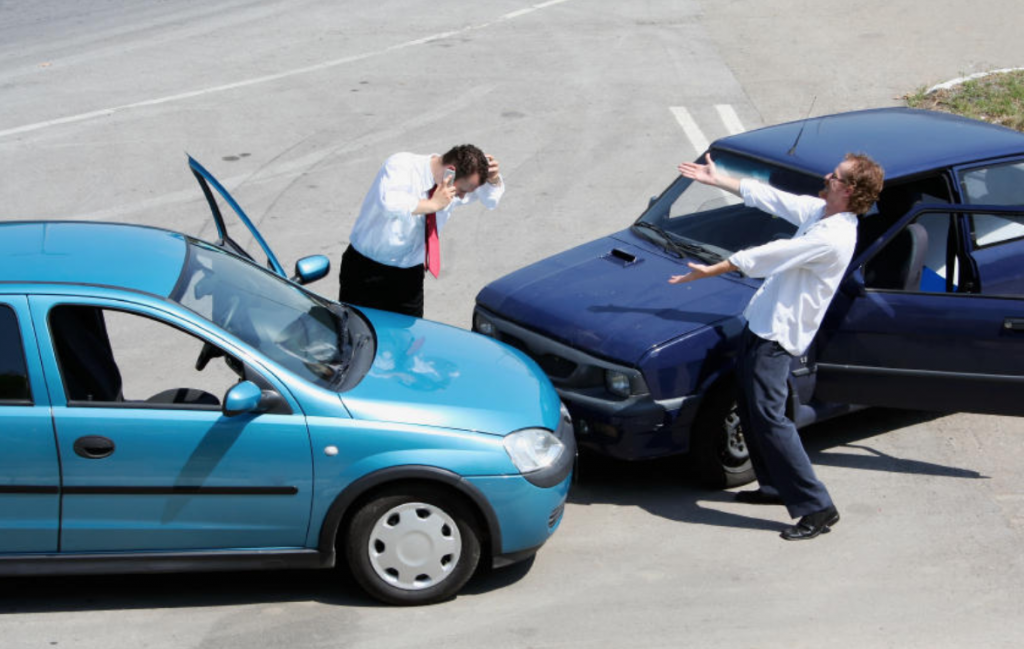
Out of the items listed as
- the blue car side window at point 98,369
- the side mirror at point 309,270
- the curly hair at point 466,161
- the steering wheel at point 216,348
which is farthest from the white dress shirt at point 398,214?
the steering wheel at point 216,348

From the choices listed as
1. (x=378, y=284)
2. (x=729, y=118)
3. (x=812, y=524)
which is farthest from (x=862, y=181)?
(x=729, y=118)

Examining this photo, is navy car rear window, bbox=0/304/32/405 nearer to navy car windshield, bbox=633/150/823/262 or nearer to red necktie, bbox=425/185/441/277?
red necktie, bbox=425/185/441/277

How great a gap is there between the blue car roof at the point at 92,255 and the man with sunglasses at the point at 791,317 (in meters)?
2.67

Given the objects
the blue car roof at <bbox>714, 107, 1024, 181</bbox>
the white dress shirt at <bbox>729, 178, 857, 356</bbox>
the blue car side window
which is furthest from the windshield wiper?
the blue car side window

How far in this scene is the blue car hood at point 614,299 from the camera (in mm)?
6785

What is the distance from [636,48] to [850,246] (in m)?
11.1

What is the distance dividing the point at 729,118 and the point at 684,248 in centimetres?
677

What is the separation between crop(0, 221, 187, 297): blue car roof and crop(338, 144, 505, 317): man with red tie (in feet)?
4.14

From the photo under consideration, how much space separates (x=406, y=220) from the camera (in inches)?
288

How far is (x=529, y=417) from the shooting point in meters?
5.95

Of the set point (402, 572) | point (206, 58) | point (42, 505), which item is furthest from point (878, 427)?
point (206, 58)

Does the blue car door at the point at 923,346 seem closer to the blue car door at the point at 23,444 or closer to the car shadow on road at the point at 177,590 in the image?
the car shadow on road at the point at 177,590

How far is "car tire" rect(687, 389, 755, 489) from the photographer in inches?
268

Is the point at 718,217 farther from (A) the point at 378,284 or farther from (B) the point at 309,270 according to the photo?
(B) the point at 309,270
